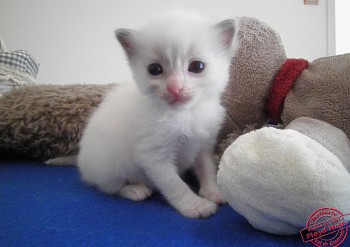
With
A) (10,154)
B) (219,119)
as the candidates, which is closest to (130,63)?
(219,119)

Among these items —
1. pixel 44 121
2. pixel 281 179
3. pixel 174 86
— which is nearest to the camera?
pixel 281 179

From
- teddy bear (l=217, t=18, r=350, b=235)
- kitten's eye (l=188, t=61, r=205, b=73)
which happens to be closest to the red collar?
teddy bear (l=217, t=18, r=350, b=235)

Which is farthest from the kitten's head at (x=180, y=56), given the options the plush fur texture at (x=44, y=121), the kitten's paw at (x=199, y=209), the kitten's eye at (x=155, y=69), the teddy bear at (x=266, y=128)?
the plush fur texture at (x=44, y=121)

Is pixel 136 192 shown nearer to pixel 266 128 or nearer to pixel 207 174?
pixel 207 174

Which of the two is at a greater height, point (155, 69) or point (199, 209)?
point (155, 69)

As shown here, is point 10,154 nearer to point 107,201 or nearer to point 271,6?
point 107,201
